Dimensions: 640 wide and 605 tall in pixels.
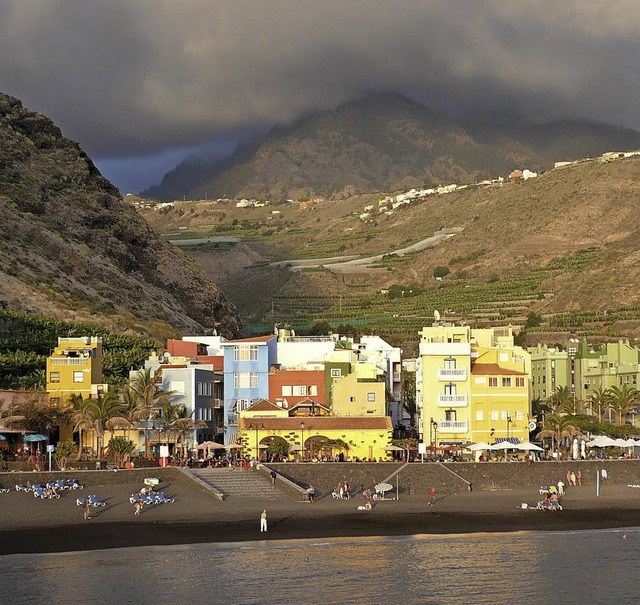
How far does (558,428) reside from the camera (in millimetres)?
80938

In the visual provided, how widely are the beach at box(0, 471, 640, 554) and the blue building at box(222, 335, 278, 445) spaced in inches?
755

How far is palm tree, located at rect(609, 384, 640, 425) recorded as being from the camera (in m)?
92.8

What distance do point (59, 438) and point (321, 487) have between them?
1891cm

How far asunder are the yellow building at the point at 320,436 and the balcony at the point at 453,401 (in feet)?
22.3

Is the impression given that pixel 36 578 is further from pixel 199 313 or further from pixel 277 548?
pixel 199 313

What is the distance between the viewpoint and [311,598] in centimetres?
4353

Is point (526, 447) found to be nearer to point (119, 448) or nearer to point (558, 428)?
point (558, 428)

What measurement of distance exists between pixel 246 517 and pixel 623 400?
41550mm

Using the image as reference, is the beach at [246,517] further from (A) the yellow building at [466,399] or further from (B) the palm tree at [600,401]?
(B) the palm tree at [600,401]

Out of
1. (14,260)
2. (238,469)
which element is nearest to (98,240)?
(14,260)

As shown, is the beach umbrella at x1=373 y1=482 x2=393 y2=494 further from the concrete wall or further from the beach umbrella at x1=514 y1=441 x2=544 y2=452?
the beach umbrella at x1=514 y1=441 x2=544 y2=452

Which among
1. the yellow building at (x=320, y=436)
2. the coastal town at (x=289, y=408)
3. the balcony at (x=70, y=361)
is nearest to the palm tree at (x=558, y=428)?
the coastal town at (x=289, y=408)

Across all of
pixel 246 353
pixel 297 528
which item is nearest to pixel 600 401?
pixel 246 353

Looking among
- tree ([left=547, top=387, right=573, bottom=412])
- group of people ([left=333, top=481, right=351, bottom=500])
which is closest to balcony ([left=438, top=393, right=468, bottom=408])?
tree ([left=547, top=387, right=573, bottom=412])
